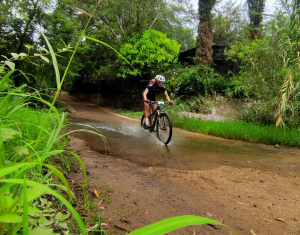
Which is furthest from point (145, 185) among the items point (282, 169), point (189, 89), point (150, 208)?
point (189, 89)

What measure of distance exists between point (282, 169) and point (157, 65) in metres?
12.6

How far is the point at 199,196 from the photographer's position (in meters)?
2.10

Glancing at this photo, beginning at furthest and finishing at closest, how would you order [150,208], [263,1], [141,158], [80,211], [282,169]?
[263,1]
[141,158]
[282,169]
[150,208]
[80,211]

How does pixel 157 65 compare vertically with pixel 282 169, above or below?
above

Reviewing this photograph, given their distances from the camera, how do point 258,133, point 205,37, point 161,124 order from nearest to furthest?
1. point 161,124
2. point 258,133
3. point 205,37

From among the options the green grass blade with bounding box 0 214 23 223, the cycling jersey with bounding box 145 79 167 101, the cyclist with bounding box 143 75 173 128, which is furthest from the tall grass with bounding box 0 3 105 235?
the cycling jersey with bounding box 145 79 167 101

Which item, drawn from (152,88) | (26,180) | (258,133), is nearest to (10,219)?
(26,180)

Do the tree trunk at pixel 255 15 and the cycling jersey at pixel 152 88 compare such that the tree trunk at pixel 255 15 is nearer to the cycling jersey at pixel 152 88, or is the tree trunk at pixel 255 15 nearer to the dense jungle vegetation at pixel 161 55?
the dense jungle vegetation at pixel 161 55

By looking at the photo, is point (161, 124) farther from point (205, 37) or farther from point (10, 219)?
point (205, 37)

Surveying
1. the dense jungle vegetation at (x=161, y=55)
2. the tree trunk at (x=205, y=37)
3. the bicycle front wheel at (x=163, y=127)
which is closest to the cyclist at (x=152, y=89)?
the bicycle front wheel at (x=163, y=127)

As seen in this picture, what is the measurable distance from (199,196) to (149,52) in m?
13.5

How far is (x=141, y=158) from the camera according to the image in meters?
3.49

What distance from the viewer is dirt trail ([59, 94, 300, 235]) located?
1641mm

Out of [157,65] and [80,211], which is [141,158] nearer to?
[80,211]
